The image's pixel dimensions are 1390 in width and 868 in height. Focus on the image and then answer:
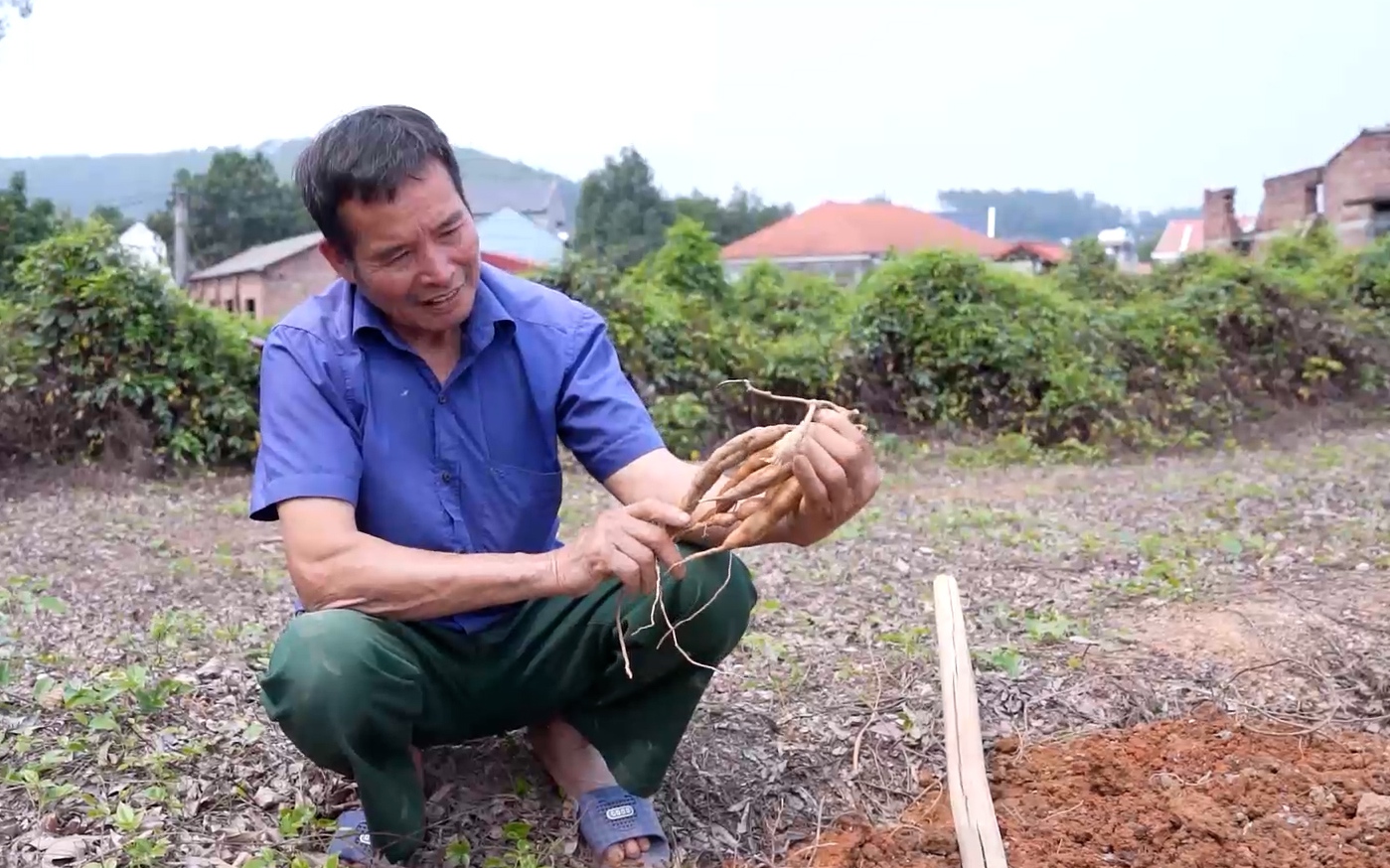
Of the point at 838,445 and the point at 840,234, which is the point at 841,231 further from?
the point at 838,445

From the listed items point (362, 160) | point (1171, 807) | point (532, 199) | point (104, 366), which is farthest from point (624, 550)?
point (532, 199)

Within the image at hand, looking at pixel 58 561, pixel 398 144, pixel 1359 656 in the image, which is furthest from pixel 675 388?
pixel 398 144

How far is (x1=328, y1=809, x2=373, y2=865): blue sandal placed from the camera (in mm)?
2133

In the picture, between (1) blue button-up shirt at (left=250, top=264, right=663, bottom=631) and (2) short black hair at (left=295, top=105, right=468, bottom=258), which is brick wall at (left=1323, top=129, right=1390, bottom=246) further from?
(2) short black hair at (left=295, top=105, right=468, bottom=258)

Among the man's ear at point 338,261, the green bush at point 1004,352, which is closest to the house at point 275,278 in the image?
the green bush at point 1004,352

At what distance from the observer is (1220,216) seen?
24641mm

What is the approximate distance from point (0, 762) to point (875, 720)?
70.3 inches

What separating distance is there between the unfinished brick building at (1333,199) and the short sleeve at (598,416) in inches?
624

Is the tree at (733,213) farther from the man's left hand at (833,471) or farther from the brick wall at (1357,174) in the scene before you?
the man's left hand at (833,471)

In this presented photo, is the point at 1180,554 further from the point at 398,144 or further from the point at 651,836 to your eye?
the point at 398,144

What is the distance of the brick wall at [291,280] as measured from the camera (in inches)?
1145

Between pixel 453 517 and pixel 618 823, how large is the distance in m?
0.62

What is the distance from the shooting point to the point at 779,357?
9.27 meters

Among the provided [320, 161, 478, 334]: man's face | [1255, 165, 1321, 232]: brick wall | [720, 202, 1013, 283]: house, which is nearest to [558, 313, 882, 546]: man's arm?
[320, 161, 478, 334]: man's face
